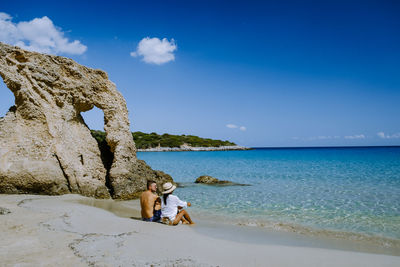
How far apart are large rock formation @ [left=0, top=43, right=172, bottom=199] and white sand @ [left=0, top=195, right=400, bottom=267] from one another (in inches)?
146

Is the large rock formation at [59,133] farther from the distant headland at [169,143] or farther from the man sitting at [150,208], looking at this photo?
the distant headland at [169,143]

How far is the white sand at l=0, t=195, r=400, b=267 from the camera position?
4.45 m

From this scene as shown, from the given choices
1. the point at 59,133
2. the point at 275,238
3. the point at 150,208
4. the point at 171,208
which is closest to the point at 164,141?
the point at 59,133

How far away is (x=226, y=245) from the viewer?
575cm

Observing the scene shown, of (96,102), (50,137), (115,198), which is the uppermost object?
(96,102)

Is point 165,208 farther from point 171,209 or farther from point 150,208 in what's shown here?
point 150,208

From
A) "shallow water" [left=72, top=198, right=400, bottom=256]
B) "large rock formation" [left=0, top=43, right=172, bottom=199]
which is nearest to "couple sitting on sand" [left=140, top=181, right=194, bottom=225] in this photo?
"shallow water" [left=72, top=198, right=400, bottom=256]

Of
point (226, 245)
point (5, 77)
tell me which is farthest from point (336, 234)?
point (5, 77)

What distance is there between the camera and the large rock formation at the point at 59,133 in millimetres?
10320

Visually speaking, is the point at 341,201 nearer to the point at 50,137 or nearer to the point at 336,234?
the point at 336,234

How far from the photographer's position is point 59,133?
11312 mm

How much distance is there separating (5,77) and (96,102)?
3.61 meters

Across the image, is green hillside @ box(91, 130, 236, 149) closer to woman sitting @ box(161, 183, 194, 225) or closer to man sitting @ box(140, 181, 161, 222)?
man sitting @ box(140, 181, 161, 222)

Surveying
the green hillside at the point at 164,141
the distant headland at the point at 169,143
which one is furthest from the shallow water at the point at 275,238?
the green hillside at the point at 164,141
